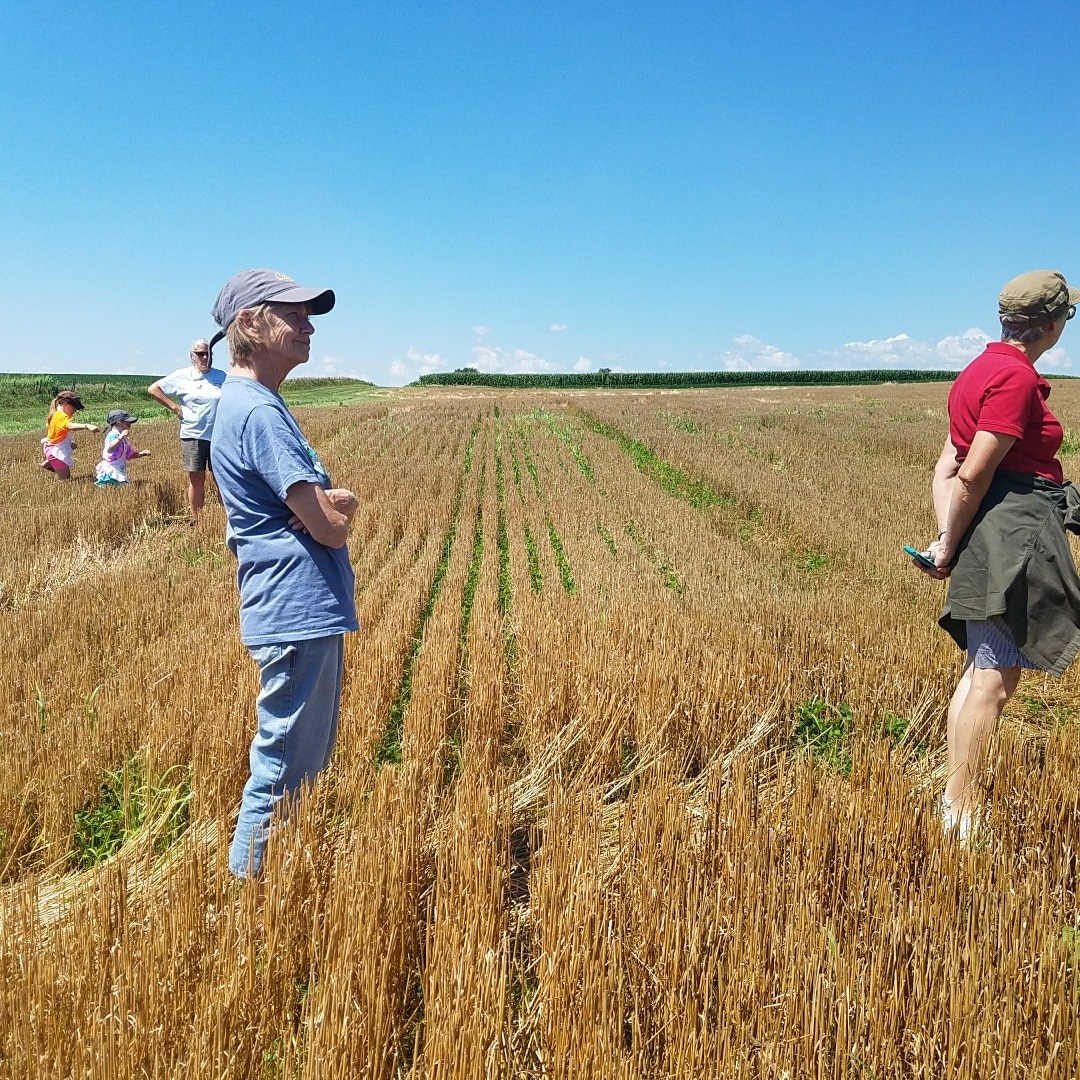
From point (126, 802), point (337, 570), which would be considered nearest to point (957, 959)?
point (337, 570)

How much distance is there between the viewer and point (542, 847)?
2.68 meters

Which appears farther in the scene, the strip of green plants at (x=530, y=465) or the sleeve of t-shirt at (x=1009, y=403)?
the strip of green plants at (x=530, y=465)

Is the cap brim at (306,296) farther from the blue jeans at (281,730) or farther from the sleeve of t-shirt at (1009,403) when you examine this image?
the sleeve of t-shirt at (1009,403)

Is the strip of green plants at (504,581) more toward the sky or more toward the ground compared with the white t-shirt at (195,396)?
more toward the ground

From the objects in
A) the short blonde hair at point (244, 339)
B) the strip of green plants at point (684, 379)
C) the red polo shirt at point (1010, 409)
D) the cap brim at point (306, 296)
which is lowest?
the red polo shirt at point (1010, 409)

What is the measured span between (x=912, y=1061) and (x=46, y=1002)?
217 centimetres

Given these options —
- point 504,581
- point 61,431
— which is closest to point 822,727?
point 504,581

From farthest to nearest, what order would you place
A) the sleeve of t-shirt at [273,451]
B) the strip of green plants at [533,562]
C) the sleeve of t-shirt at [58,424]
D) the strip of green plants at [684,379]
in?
1. the strip of green plants at [684,379]
2. the sleeve of t-shirt at [58,424]
3. the strip of green plants at [533,562]
4. the sleeve of t-shirt at [273,451]

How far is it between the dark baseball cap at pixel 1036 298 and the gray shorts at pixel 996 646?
1173mm

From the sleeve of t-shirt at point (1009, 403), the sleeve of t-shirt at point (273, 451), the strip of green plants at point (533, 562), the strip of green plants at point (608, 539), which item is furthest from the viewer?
the strip of green plants at point (608, 539)

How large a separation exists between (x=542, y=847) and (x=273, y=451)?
1629 millimetres

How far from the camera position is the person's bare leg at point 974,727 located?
9.93 feet

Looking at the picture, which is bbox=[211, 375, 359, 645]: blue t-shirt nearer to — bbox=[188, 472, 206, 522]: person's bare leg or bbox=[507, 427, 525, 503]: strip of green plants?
bbox=[188, 472, 206, 522]: person's bare leg

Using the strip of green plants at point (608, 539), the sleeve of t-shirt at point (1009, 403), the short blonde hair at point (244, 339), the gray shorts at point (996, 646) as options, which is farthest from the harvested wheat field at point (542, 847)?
the short blonde hair at point (244, 339)
